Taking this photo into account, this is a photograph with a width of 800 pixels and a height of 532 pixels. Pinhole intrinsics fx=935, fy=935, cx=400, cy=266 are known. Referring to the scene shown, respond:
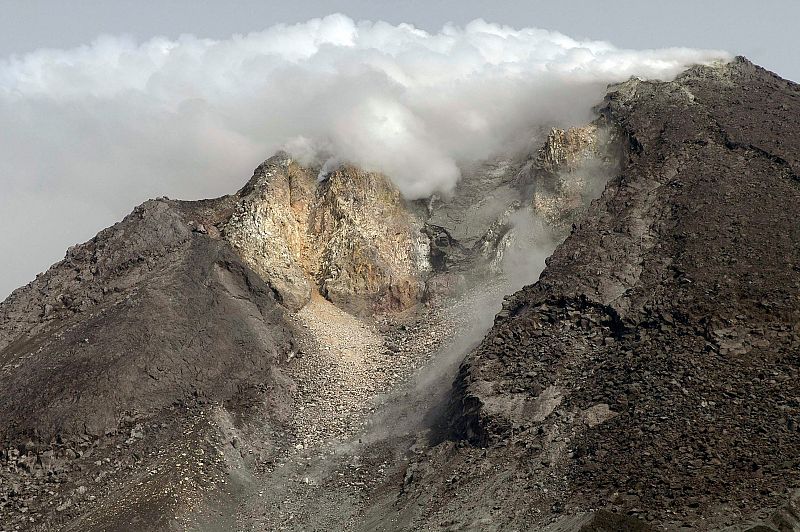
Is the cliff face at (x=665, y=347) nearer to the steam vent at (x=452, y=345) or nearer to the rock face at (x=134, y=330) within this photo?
the steam vent at (x=452, y=345)

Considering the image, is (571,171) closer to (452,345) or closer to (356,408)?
(452,345)

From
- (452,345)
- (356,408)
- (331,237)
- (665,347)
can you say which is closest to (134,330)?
(356,408)

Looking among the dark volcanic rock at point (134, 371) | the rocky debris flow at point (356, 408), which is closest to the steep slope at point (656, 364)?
the rocky debris flow at point (356, 408)

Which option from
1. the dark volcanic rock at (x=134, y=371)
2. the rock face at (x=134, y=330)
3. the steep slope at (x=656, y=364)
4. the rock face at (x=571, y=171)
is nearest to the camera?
the steep slope at (x=656, y=364)

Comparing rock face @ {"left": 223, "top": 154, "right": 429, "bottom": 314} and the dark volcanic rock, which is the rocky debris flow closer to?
rock face @ {"left": 223, "top": 154, "right": 429, "bottom": 314}

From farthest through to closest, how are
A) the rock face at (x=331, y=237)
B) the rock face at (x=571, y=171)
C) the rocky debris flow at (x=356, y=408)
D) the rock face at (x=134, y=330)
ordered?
the rock face at (x=571, y=171), the rock face at (x=331, y=237), the rock face at (x=134, y=330), the rocky debris flow at (x=356, y=408)

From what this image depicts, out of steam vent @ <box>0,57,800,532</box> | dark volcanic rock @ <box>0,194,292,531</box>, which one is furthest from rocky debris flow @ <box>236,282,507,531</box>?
dark volcanic rock @ <box>0,194,292,531</box>
